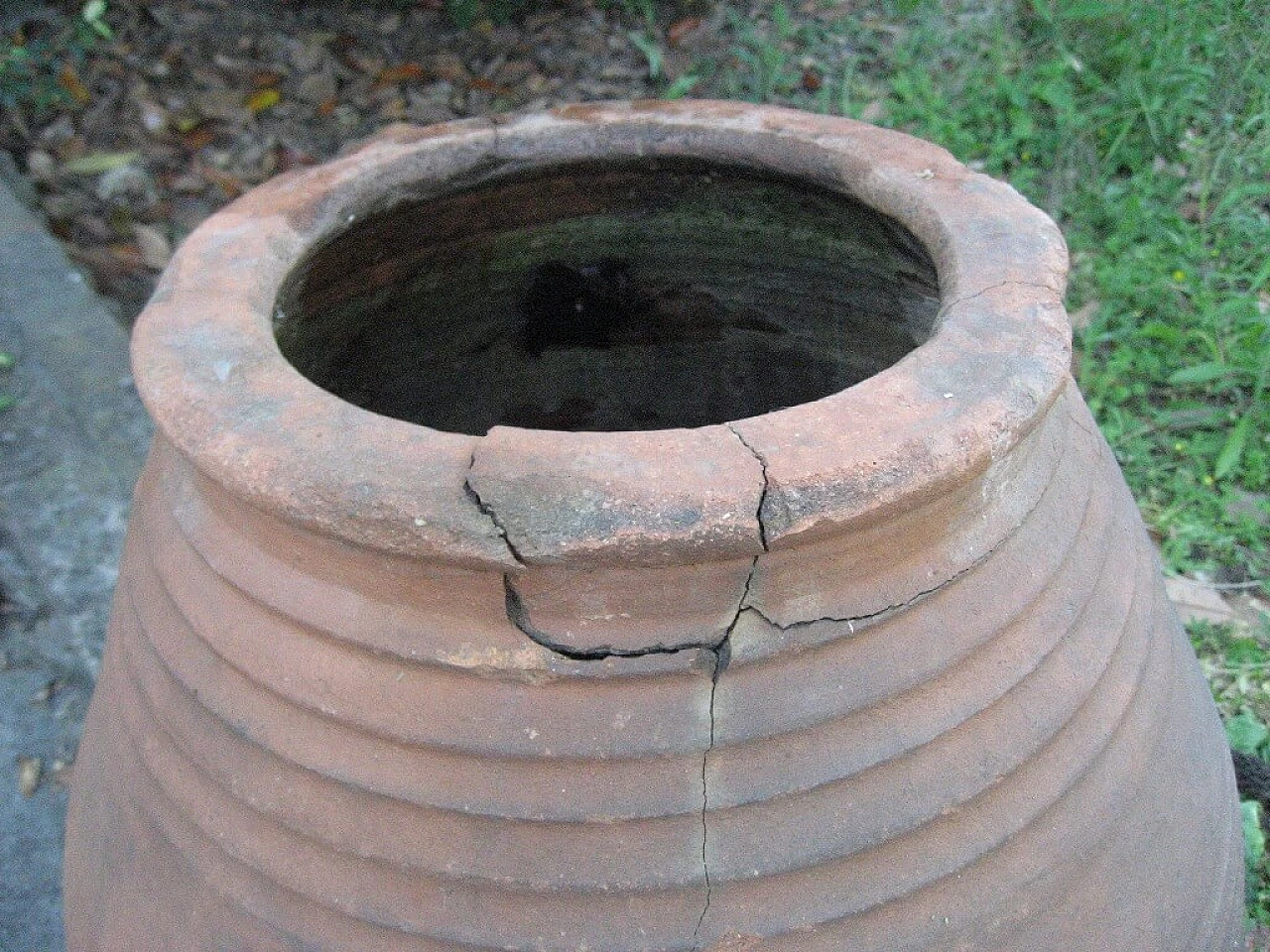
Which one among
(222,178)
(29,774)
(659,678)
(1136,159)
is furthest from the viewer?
(222,178)

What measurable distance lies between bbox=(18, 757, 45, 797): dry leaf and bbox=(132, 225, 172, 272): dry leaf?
1708 millimetres

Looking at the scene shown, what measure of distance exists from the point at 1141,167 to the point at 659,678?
2.86m

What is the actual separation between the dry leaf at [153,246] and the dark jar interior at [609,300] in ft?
6.25

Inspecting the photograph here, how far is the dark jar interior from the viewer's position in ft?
5.47

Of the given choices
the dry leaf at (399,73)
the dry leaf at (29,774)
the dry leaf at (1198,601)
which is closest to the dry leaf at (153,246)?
the dry leaf at (399,73)

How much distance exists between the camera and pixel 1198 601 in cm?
234

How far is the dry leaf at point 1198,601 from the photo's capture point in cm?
231

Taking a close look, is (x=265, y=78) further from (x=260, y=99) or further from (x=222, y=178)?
(x=222, y=178)

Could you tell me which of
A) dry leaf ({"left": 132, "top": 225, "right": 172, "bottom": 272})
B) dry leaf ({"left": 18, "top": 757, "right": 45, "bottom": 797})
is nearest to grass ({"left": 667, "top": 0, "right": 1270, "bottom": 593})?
dry leaf ({"left": 132, "top": 225, "right": 172, "bottom": 272})

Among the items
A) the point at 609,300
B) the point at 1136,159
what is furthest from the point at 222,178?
the point at 1136,159

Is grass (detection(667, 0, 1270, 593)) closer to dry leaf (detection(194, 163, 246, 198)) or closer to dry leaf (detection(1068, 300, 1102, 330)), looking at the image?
dry leaf (detection(1068, 300, 1102, 330))

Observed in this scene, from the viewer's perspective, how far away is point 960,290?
126 cm

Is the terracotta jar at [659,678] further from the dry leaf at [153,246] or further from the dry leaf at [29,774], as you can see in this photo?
the dry leaf at [153,246]

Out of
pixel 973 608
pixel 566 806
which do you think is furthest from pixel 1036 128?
pixel 566 806
